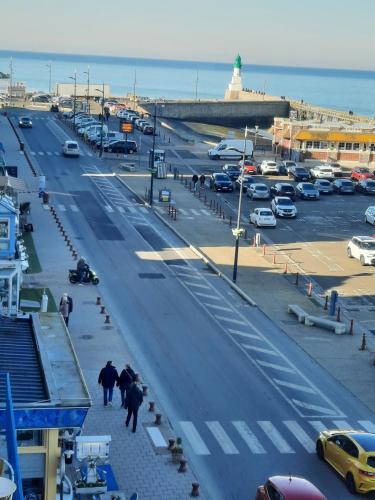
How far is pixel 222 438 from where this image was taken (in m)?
25.2

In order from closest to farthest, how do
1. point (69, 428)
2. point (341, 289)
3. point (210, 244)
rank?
point (69, 428)
point (341, 289)
point (210, 244)

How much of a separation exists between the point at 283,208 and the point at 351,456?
3743 centimetres

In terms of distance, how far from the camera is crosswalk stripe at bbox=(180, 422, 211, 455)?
79.7ft

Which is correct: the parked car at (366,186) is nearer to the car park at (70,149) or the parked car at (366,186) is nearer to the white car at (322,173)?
the white car at (322,173)

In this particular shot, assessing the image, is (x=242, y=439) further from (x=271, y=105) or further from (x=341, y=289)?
(x=271, y=105)

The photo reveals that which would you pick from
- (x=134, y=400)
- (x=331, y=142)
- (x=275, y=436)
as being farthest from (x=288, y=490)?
(x=331, y=142)

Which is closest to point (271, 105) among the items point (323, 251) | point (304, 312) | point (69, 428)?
point (323, 251)

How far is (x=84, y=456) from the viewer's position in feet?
66.1

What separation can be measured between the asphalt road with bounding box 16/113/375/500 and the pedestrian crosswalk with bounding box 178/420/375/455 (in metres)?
0.03

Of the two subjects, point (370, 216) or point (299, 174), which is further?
point (299, 174)

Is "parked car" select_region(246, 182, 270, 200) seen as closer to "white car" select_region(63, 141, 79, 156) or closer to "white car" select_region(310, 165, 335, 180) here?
"white car" select_region(310, 165, 335, 180)

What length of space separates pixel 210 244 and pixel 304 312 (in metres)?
14.0

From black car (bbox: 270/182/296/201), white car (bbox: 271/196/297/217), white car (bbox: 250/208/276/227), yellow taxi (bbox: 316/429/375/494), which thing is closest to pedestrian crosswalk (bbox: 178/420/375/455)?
yellow taxi (bbox: 316/429/375/494)

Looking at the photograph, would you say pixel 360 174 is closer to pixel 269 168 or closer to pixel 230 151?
pixel 269 168
